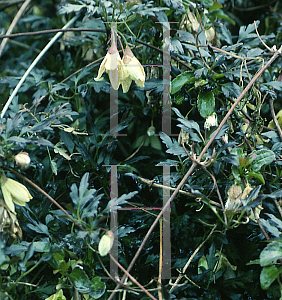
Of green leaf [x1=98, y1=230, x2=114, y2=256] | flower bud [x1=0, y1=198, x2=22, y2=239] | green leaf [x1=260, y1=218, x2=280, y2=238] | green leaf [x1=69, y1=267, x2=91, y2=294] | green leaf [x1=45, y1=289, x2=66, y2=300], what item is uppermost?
flower bud [x1=0, y1=198, x2=22, y2=239]

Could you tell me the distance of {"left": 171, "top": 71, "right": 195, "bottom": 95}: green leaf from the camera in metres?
0.77

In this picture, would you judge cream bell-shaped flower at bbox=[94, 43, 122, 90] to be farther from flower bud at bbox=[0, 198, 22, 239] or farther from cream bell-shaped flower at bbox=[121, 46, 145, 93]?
flower bud at bbox=[0, 198, 22, 239]

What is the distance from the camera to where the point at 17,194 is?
2.05ft

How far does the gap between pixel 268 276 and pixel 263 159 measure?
9.2 inches

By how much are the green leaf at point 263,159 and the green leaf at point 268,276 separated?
20 centimetres

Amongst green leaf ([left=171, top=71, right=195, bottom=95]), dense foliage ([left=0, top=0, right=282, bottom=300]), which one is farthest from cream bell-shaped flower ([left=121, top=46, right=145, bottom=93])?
green leaf ([left=171, top=71, right=195, bottom=95])

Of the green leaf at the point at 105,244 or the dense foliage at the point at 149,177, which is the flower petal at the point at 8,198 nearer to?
the dense foliage at the point at 149,177

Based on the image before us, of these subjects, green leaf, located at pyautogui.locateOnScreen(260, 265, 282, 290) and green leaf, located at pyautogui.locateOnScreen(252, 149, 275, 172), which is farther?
green leaf, located at pyautogui.locateOnScreen(252, 149, 275, 172)

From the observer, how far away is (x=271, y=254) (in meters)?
0.57

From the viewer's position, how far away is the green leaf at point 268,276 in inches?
22.6

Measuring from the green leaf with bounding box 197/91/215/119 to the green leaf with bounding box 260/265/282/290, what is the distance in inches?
13.8

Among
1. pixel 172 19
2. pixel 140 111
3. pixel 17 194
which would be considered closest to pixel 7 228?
pixel 17 194

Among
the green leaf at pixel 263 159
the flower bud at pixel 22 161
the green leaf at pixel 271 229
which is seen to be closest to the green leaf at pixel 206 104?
the green leaf at pixel 263 159

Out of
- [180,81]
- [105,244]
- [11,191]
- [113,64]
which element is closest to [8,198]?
[11,191]
